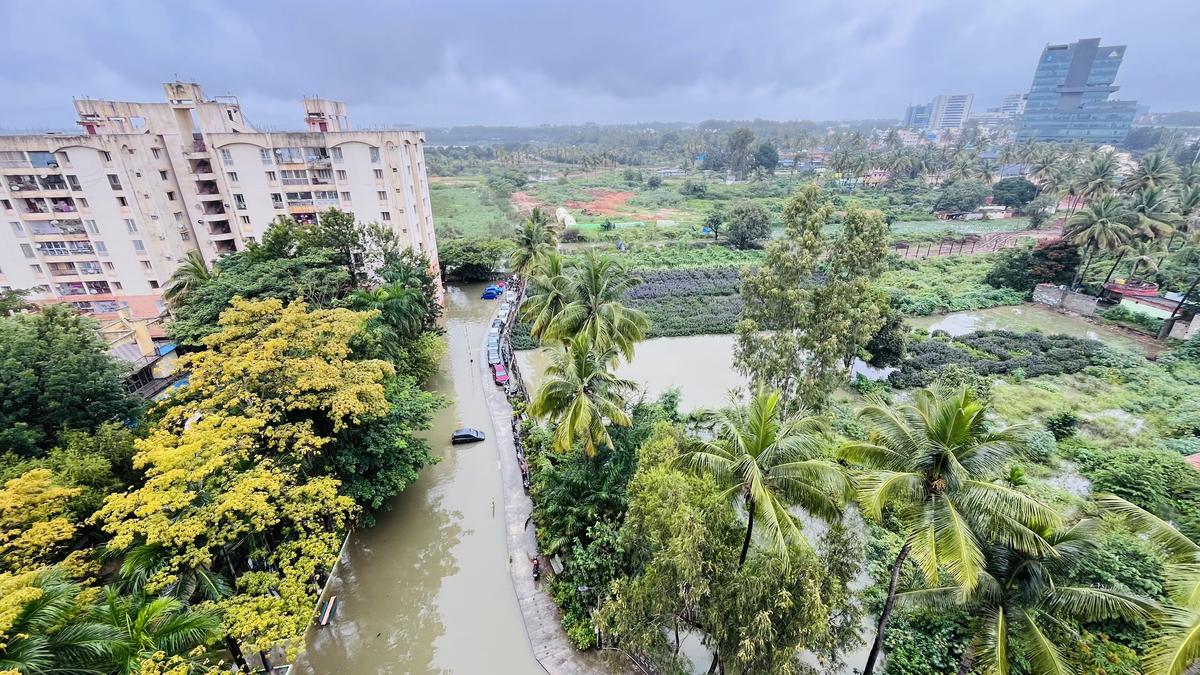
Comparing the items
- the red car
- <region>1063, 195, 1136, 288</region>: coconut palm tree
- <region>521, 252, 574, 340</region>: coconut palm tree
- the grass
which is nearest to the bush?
<region>1063, 195, 1136, 288</region>: coconut palm tree

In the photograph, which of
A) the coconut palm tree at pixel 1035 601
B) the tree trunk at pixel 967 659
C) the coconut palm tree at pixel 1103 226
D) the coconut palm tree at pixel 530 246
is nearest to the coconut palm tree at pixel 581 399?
the coconut palm tree at pixel 1035 601

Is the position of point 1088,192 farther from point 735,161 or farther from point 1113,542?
point 735,161

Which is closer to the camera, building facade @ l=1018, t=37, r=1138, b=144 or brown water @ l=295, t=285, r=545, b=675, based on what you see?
brown water @ l=295, t=285, r=545, b=675

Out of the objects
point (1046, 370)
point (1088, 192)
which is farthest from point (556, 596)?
point (1088, 192)

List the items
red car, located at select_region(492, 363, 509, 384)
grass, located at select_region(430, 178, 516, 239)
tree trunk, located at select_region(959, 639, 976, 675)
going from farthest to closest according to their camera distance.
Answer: grass, located at select_region(430, 178, 516, 239), red car, located at select_region(492, 363, 509, 384), tree trunk, located at select_region(959, 639, 976, 675)

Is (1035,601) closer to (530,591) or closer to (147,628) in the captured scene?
(530,591)

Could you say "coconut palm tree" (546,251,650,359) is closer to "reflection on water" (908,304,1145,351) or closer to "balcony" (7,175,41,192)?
"reflection on water" (908,304,1145,351)

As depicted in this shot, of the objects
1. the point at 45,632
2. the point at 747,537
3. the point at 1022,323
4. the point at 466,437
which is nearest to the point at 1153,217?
the point at 1022,323
